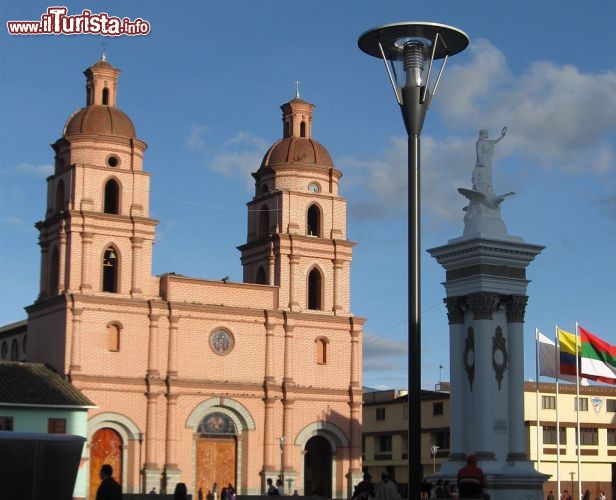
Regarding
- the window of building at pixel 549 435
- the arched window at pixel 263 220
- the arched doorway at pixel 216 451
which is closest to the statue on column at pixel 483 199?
the arched doorway at pixel 216 451

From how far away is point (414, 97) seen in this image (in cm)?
1970

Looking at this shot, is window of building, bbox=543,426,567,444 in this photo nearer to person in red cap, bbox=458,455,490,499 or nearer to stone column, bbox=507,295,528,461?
stone column, bbox=507,295,528,461

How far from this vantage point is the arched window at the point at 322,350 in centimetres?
6506

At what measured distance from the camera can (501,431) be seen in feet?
104

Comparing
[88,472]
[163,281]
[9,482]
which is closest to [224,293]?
[163,281]

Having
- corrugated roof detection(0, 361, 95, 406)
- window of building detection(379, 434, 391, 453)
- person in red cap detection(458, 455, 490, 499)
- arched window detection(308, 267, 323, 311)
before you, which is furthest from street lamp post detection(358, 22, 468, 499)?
window of building detection(379, 434, 391, 453)

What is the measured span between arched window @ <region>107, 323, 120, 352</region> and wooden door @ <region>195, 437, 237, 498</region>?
6124 millimetres

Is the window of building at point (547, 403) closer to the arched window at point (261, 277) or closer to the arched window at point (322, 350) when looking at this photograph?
the arched window at point (322, 350)

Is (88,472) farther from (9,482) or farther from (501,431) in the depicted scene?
(9,482)

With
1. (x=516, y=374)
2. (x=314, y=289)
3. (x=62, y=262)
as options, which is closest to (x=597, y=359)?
(x=516, y=374)

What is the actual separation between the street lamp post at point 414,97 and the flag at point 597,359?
28996 mm

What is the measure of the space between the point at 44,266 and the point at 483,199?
34.7m

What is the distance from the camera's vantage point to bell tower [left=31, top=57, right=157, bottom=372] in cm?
6003

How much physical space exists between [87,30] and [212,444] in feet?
86.5
